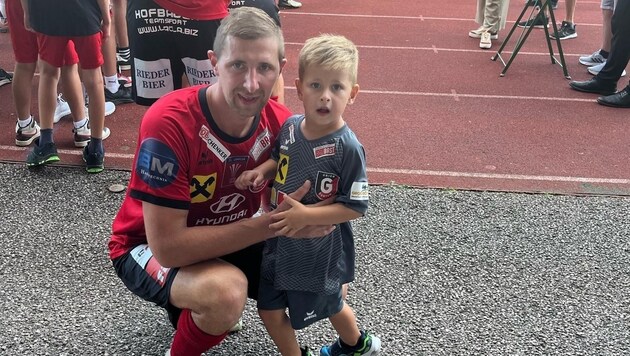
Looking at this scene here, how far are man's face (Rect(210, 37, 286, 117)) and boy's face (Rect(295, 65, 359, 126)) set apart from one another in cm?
13

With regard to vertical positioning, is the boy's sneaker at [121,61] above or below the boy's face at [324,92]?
below

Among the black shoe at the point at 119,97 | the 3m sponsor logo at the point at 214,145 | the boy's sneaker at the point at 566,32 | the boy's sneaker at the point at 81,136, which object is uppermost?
the 3m sponsor logo at the point at 214,145

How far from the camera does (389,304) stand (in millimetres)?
2775

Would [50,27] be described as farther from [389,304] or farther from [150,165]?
[389,304]

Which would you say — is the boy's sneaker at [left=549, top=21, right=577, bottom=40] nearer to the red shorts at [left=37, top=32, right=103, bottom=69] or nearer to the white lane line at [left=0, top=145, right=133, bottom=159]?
the white lane line at [left=0, top=145, right=133, bottom=159]

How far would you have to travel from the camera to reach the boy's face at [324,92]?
1.92m

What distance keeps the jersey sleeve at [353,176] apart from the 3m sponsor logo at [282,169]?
0.67ft

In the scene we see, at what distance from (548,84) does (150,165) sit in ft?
17.8

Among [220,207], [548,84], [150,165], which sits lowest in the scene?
[548,84]

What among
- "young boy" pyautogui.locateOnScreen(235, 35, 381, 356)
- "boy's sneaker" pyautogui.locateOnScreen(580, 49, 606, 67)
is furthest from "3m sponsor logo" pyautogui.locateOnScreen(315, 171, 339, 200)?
"boy's sneaker" pyautogui.locateOnScreen(580, 49, 606, 67)

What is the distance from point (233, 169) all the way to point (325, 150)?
13.6 inches

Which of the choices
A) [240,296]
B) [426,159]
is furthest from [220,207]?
[426,159]

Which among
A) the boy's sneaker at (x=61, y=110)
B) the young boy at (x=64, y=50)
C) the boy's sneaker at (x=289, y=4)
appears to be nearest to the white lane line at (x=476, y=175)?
the young boy at (x=64, y=50)

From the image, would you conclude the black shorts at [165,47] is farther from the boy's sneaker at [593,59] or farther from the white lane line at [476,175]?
the boy's sneaker at [593,59]
